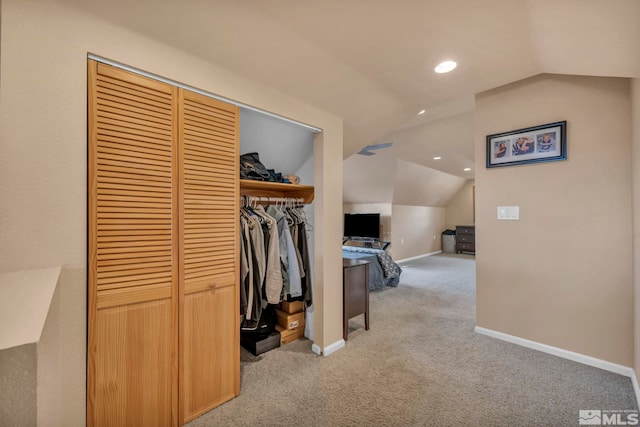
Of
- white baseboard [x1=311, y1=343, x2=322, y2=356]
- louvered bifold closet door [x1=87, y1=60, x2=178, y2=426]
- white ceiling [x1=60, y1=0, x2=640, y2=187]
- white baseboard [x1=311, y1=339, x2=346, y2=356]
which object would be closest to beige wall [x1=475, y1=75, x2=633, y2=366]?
white ceiling [x1=60, y1=0, x2=640, y2=187]

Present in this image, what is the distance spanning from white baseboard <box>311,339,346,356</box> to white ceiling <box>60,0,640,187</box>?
2.14 metres

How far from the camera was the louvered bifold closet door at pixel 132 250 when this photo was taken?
52.2 inches

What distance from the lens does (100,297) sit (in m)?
1.34

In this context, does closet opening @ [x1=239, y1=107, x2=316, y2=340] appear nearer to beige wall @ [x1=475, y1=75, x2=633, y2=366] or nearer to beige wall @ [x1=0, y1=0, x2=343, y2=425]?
beige wall @ [x1=0, y1=0, x2=343, y2=425]

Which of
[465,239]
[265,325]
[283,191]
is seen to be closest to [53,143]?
[283,191]

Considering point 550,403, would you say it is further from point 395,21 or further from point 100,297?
point 100,297

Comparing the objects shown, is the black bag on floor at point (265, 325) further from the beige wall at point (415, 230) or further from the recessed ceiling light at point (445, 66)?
the beige wall at point (415, 230)

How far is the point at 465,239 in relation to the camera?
8.41 metres

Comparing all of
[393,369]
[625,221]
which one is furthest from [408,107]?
[393,369]

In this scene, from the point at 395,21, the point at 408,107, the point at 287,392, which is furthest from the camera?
the point at 408,107

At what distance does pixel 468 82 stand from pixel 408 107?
659 mm

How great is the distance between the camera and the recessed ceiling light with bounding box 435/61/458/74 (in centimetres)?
209
